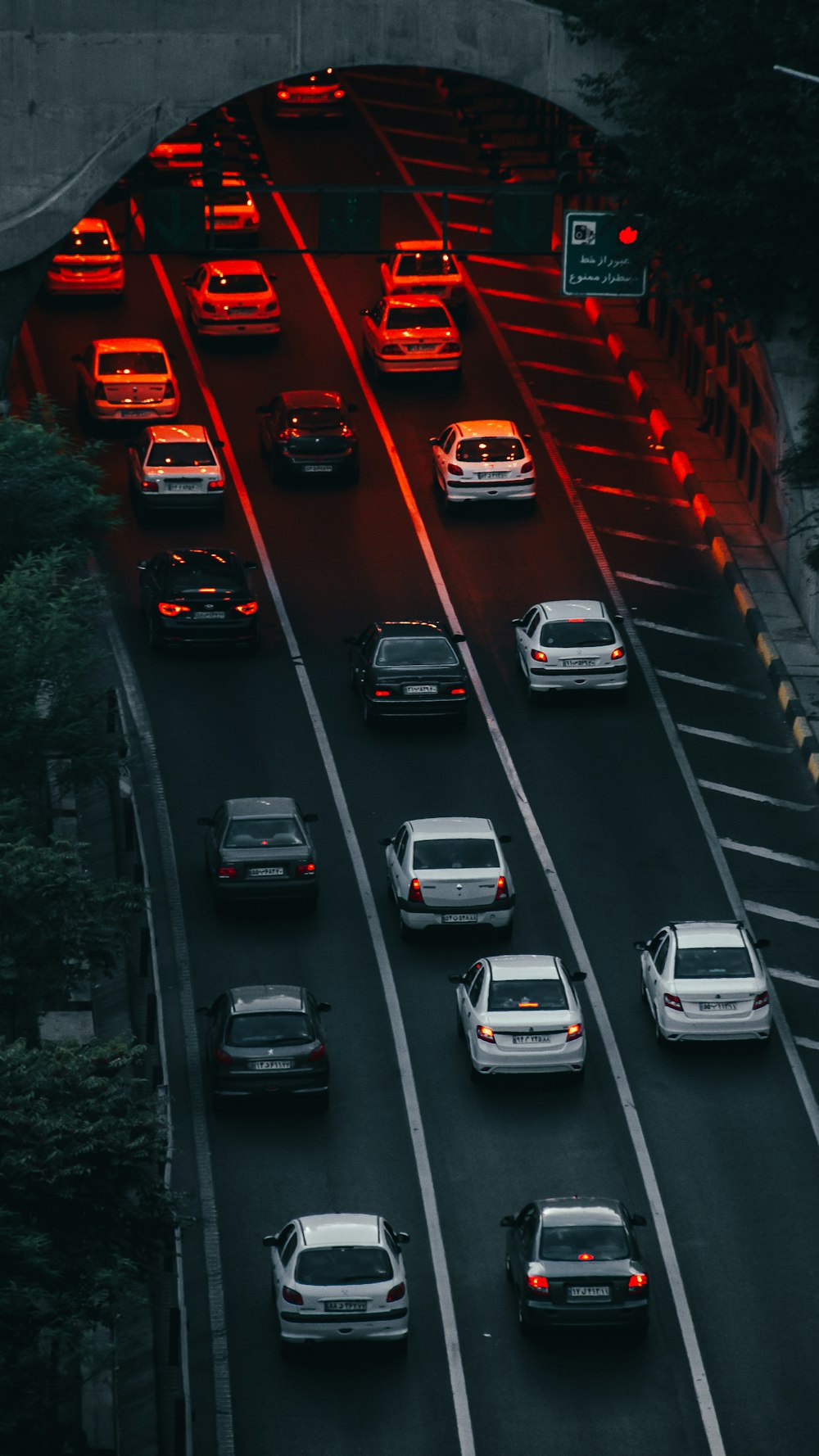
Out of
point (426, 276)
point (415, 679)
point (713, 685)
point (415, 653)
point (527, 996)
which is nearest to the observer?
point (527, 996)

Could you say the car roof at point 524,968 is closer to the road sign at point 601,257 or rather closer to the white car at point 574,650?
the white car at point 574,650

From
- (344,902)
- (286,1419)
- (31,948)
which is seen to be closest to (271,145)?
(344,902)

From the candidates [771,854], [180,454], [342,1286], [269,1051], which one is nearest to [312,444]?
[180,454]

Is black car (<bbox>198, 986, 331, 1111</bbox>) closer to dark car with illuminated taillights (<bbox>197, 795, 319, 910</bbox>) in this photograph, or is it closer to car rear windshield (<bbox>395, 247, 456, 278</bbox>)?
dark car with illuminated taillights (<bbox>197, 795, 319, 910</bbox>)

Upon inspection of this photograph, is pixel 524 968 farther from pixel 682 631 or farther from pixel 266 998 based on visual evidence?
pixel 682 631

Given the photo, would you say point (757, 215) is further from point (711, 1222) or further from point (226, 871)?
point (711, 1222)

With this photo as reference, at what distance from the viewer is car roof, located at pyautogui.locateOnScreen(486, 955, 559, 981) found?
113 feet

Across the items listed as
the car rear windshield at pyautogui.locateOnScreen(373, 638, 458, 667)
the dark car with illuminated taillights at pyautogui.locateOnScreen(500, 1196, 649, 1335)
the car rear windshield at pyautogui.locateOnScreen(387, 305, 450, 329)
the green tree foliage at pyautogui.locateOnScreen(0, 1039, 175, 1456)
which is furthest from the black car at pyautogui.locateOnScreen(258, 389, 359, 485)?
the dark car with illuminated taillights at pyautogui.locateOnScreen(500, 1196, 649, 1335)

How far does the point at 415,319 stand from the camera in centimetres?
5881

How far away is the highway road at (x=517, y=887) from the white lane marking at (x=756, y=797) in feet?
0.22

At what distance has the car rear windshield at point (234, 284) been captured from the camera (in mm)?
61656

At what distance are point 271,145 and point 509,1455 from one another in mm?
52737

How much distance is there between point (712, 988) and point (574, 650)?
10.9 meters

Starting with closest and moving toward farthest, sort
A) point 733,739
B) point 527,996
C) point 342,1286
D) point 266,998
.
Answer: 1. point 342,1286
2. point 266,998
3. point 527,996
4. point 733,739
